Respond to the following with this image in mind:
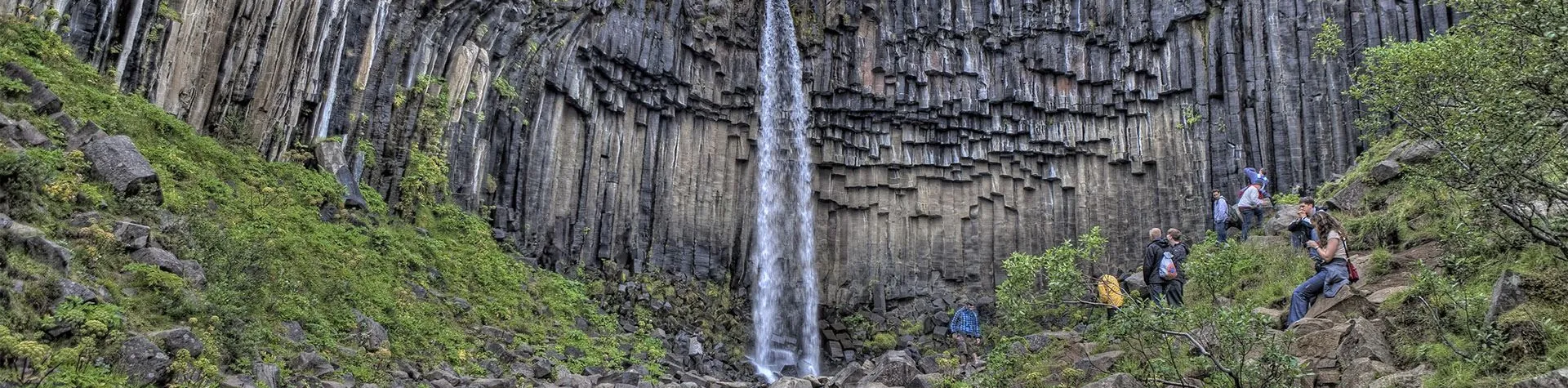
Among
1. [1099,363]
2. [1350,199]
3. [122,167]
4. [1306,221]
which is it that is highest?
[1350,199]

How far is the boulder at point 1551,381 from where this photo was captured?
6.89 m

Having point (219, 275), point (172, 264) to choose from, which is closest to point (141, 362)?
point (172, 264)

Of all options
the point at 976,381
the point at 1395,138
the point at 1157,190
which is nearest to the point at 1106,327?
the point at 976,381

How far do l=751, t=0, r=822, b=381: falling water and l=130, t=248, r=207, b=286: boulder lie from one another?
1512 centimetres

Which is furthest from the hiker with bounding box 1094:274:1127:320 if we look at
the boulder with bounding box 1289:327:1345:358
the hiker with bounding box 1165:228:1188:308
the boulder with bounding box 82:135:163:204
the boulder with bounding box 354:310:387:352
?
the boulder with bounding box 82:135:163:204

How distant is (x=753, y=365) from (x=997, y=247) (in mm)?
8218

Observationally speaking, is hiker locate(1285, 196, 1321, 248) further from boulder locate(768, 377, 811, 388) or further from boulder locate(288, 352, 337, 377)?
boulder locate(288, 352, 337, 377)

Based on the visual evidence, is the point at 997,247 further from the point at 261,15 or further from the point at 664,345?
the point at 261,15

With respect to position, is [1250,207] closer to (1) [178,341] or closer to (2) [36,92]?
(1) [178,341]

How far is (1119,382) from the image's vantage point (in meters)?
10.7

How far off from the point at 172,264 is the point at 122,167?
1718 mm

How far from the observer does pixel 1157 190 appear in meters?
25.8

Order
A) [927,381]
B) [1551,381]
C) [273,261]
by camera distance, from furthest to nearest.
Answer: [927,381] < [273,261] < [1551,381]

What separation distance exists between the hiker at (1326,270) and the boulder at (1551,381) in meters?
4.00
